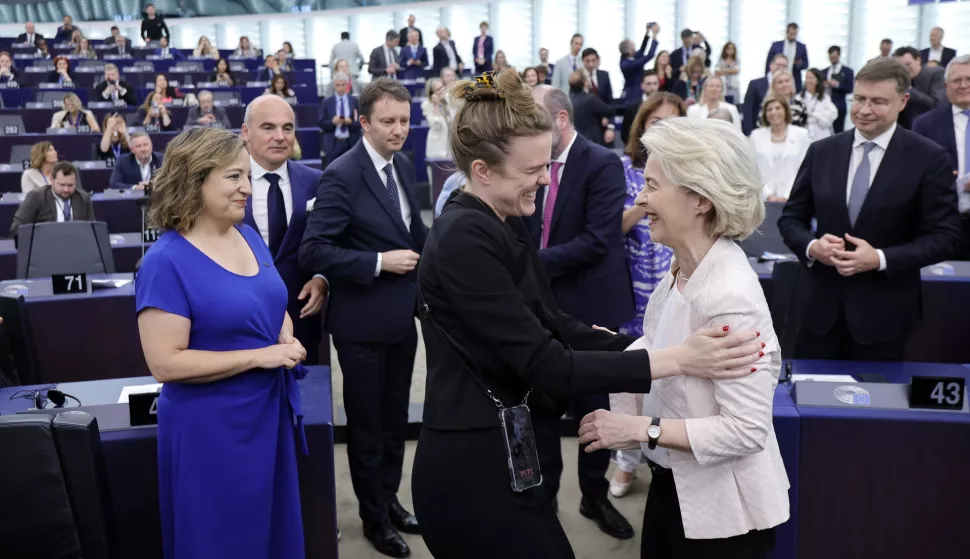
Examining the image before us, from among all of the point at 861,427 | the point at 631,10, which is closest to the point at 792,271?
the point at 861,427

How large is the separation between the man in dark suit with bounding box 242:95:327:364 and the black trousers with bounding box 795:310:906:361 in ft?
5.47

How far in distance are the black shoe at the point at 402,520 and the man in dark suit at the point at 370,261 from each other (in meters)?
0.17

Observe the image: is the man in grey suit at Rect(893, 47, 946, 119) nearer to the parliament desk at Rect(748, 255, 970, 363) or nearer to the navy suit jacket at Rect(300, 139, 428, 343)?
the parliament desk at Rect(748, 255, 970, 363)

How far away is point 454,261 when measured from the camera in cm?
149

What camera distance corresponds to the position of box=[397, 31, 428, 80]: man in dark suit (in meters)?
14.7

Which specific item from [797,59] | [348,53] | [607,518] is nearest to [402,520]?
[607,518]

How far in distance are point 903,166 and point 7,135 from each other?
30.8 ft

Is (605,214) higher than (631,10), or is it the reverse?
(631,10)

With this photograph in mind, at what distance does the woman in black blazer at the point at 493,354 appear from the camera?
149 centimetres

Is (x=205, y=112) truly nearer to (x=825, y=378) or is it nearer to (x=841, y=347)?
(x=841, y=347)

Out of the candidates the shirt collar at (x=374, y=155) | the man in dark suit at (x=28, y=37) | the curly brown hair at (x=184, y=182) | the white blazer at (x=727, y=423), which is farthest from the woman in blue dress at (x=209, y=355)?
→ the man in dark suit at (x=28, y=37)

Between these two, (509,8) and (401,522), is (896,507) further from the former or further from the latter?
(509,8)

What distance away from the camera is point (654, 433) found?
1.56m

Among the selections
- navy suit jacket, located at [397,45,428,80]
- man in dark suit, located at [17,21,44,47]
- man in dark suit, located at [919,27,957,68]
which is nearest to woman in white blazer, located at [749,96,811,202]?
man in dark suit, located at [919,27,957,68]
